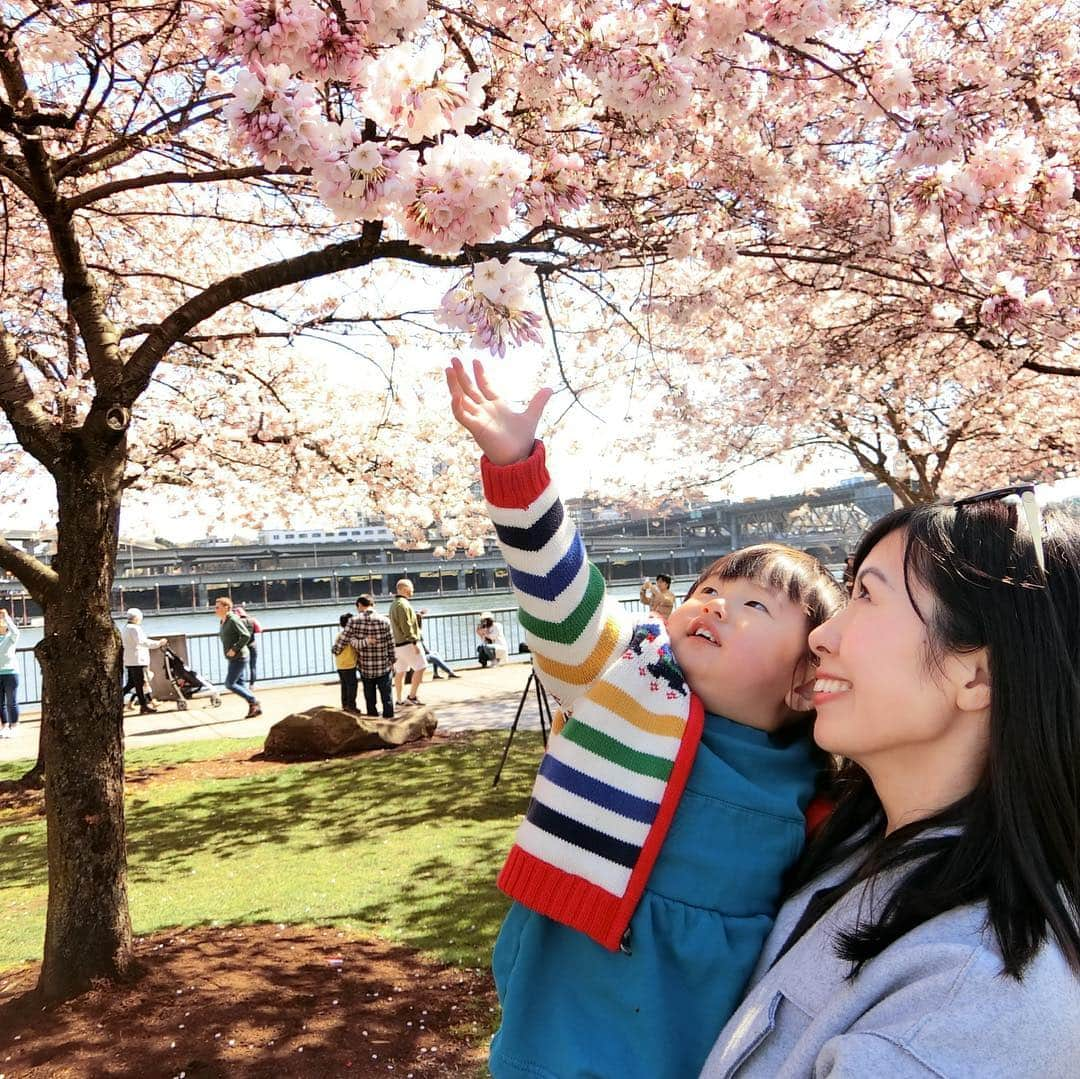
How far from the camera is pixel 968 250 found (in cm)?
670

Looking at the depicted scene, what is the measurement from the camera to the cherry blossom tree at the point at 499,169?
7.68 ft

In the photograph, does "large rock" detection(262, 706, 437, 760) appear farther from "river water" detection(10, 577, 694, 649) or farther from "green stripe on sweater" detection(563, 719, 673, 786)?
"river water" detection(10, 577, 694, 649)

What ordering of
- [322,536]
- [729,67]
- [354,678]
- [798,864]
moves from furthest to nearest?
[322,536]
[354,678]
[729,67]
[798,864]

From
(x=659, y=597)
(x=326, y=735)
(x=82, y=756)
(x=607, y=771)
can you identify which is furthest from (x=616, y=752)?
(x=659, y=597)

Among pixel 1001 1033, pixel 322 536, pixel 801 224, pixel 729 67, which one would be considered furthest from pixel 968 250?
pixel 322 536

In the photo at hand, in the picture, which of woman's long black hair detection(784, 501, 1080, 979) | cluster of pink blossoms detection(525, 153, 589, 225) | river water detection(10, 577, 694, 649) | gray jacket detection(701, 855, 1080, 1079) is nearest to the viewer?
gray jacket detection(701, 855, 1080, 1079)

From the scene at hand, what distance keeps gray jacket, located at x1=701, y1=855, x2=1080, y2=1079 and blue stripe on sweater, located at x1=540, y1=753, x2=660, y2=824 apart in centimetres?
34

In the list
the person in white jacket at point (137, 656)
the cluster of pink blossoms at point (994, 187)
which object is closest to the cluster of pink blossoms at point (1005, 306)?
the cluster of pink blossoms at point (994, 187)

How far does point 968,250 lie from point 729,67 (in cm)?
413

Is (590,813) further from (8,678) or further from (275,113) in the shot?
(8,678)

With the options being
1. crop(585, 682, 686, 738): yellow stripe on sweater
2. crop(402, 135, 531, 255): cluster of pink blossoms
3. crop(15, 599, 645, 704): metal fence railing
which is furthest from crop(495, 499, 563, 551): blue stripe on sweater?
crop(15, 599, 645, 704): metal fence railing

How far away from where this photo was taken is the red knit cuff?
1.51m

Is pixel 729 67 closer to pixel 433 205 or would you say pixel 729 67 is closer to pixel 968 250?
pixel 433 205

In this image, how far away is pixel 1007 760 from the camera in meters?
1.01
